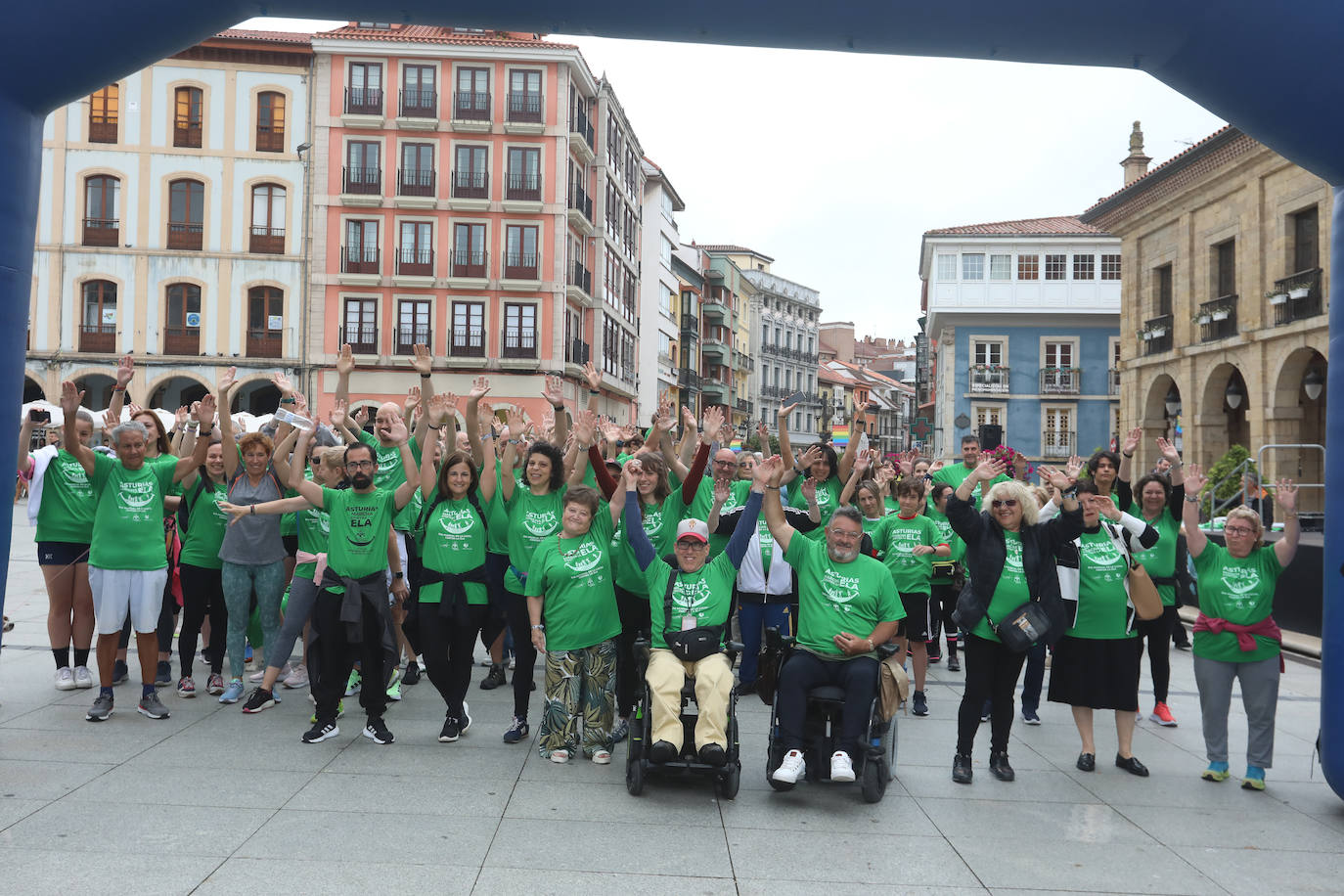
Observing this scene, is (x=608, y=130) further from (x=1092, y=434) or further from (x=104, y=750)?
(x=104, y=750)

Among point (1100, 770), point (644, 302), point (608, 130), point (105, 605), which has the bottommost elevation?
point (1100, 770)

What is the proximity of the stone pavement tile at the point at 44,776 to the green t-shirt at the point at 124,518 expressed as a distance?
1.44 m

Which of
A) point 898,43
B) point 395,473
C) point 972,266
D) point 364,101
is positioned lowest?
point 395,473

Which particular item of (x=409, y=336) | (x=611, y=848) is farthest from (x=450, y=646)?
(x=409, y=336)

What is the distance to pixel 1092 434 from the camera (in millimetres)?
49875

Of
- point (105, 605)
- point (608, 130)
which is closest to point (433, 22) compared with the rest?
point (105, 605)

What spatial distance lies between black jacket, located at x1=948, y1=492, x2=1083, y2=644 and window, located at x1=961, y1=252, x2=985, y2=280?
46.3 meters

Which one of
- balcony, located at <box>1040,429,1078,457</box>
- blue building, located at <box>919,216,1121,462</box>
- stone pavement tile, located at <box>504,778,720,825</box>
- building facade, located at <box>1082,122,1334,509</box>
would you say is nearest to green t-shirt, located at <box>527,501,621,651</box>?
stone pavement tile, located at <box>504,778,720,825</box>

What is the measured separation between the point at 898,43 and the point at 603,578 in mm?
3569

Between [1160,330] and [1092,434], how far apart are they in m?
21.4

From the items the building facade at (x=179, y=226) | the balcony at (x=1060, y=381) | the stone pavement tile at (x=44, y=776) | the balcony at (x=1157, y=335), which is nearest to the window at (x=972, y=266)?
the balcony at (x=1060, y=381)

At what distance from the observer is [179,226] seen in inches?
1510

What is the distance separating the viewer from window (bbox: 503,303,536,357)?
4038 cm

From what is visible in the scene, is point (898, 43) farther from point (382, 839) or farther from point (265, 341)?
point (265, 341)
